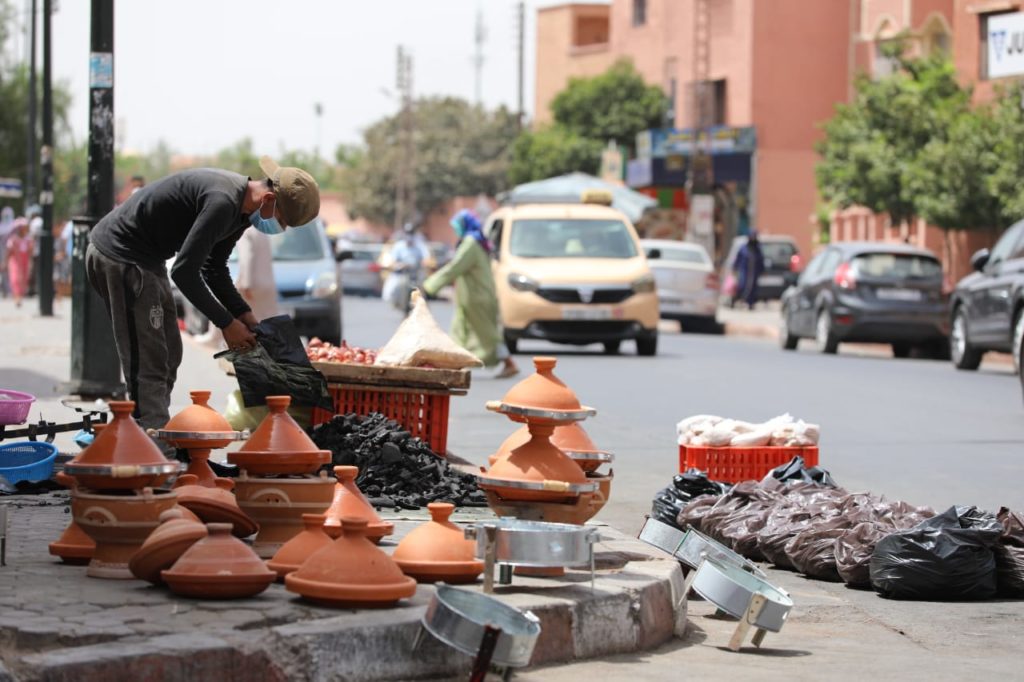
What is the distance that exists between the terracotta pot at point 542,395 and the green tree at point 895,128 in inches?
1238

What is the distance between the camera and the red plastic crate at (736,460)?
30.9 ft

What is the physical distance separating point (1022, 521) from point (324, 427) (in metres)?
3.45

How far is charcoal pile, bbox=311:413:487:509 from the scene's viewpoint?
8320mm

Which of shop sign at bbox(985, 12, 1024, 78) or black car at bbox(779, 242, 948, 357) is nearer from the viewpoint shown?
black car at bbox(779, 242, 948, 357)

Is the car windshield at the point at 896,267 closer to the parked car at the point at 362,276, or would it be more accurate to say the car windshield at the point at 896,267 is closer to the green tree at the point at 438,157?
the parked car at the point at 362,276

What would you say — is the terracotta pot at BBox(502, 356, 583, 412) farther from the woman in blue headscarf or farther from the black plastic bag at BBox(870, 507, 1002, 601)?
the woman in blue headscarf

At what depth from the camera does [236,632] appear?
5117 mm

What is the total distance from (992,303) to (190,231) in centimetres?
1549

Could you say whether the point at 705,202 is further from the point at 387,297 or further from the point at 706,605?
the point at 706,605

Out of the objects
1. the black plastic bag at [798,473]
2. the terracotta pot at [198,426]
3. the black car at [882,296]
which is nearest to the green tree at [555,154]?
the black car at [882,296]

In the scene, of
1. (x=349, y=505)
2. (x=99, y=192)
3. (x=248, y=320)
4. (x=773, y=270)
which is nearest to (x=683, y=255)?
(x=773, y=270)

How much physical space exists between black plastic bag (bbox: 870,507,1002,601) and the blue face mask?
2.96m

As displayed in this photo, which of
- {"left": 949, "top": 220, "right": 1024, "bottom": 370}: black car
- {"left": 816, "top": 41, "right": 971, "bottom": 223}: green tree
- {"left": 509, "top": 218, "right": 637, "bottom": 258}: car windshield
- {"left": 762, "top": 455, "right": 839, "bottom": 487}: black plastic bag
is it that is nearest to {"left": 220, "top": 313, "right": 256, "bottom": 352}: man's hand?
{"left": 762, "top": 455, "right": 839, "bottom": 487}: black plastic bag

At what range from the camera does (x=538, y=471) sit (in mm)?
6547
